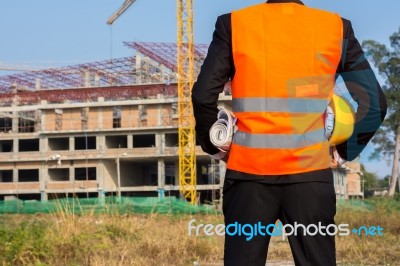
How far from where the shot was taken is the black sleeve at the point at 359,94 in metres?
2.24

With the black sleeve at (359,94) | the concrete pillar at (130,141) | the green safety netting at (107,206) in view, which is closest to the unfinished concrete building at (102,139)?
the concrete pillar at (130,141)

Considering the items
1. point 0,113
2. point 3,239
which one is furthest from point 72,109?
point 3,239

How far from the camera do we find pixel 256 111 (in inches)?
81.6

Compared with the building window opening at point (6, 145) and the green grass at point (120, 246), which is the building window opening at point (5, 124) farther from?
the green grass at point (120, 246)

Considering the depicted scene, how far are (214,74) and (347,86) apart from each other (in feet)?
1.90

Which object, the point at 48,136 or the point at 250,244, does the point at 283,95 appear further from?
the point at 48,136

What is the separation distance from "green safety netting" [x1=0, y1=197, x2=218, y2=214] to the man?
5.30m

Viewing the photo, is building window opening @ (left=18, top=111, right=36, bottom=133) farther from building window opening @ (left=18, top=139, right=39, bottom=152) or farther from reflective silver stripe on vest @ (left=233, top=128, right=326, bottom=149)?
reflective silver stripe on vest @ (left=233, top=128, right=326, bottom=149)

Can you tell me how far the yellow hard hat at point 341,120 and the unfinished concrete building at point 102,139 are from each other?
52.4 metres

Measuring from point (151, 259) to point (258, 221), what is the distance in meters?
4.00

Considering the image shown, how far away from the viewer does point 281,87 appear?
207 cm

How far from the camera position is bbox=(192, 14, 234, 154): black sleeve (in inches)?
84.6

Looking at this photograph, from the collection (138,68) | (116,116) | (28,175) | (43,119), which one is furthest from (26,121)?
(138,68)

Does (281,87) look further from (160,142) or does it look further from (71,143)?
(71,143)
